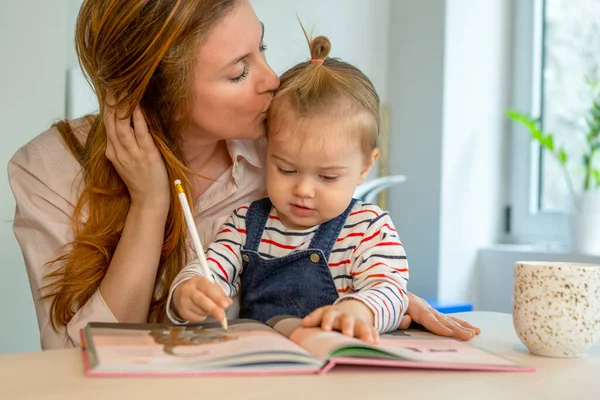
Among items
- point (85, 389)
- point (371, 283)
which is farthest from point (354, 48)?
point (85, 389)

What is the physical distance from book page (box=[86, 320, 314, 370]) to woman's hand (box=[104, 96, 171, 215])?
0.41 meters

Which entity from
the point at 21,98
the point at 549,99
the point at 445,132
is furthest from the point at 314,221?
the point at 549,99

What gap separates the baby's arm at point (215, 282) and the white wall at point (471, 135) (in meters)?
1.73

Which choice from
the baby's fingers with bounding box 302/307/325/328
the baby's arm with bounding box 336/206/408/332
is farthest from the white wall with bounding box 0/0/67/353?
the baby's fingers with bounding box 302/307/325/328

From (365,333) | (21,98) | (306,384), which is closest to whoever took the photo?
(306,384)

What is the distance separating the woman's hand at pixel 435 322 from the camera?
98cm

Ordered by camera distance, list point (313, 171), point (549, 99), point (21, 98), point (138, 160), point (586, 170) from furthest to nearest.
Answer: point (549, 99) → point (586, 170) → point (21, 98) → point (138, 160) → point (313, 171)

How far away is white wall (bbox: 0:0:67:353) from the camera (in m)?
1.80

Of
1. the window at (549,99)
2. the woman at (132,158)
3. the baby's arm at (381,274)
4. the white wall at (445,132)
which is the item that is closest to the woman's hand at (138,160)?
the woman at (132,158)

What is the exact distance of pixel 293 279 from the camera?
115cm

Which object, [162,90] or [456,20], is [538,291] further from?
[456,20]

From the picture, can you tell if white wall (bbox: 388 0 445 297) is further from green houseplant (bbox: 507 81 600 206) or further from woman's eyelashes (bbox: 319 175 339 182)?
woman's eyelashes (bbox: 319 175 339 182)

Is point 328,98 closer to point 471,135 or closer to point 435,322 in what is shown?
point 435,322

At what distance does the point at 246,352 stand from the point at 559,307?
36cm
